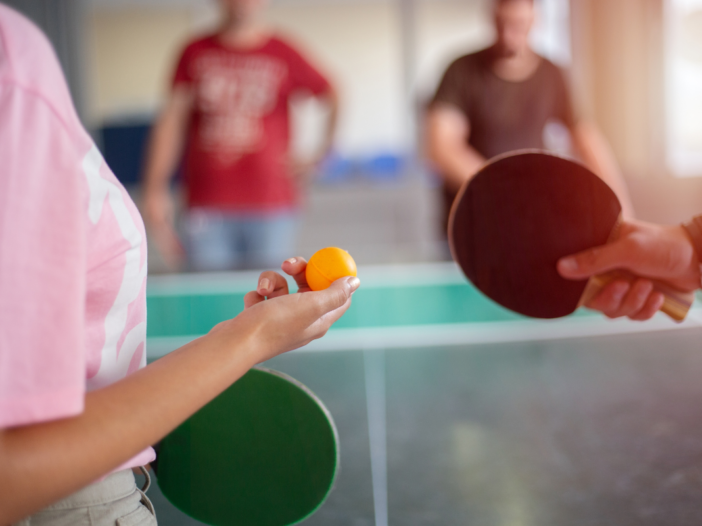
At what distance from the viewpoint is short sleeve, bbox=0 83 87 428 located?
1.36 feet

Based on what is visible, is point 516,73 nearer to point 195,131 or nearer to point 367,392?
point 195,131

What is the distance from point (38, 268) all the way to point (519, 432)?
1018mm

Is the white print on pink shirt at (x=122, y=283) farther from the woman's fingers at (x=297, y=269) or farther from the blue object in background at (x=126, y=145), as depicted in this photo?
the blue object in background at (x=126, y=145)

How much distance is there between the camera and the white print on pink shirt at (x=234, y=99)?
2684 mm

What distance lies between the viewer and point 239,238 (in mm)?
2822

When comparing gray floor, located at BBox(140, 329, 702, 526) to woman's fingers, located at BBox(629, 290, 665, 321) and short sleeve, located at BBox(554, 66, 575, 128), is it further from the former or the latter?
short sleeve, located at BBox(554, 66, 575, 128)

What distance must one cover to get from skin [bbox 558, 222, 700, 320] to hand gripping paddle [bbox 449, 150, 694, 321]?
0.02 metres

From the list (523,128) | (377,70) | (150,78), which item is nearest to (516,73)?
(523,128)

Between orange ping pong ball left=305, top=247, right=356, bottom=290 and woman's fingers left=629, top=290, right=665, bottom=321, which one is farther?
woman's fingers left=629, top=290, right=665, bottom=321

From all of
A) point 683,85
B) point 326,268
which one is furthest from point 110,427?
point 683,85

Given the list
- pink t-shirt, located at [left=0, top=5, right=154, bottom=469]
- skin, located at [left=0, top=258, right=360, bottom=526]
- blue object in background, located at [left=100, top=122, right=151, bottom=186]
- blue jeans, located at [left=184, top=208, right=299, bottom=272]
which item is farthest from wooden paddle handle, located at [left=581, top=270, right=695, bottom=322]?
blue object in background, located at [left=100, top=122, right=151, bottom=186]

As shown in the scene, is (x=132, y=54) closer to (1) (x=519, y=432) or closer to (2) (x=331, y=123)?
(2) (x=331, y=123)

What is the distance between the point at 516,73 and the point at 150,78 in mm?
6740

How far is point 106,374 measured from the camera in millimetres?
594
